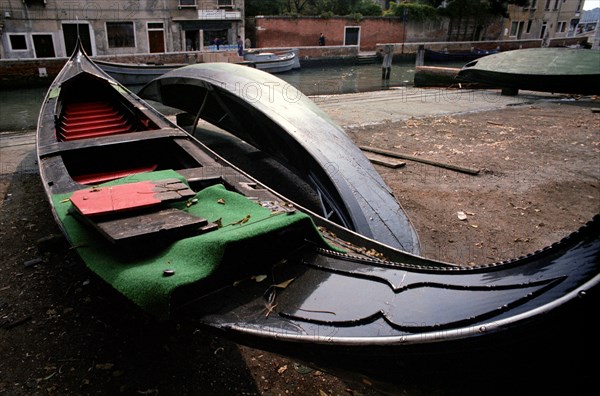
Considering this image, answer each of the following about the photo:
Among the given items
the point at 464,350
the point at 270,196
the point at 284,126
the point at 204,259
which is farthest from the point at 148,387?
the point at 284,126

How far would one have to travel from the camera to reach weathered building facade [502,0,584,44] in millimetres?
38875

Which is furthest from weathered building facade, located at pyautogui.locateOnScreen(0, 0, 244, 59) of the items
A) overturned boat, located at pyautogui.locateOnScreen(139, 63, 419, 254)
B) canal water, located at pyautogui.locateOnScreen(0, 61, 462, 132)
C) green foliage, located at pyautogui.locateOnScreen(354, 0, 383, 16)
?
overturned boat, located at pyautogui.locateOnScreen(139, 63, 419, 254)

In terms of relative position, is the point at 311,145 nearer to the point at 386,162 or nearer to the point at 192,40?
the point at 386,162

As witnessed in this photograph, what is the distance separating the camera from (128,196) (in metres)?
2.31

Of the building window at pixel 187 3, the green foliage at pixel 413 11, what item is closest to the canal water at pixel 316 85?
the green foliage at pixel 413 11

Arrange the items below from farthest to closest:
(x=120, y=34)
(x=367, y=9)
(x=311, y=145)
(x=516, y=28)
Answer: (x=516, y=28)
(x=367, y=9)
(x=120, y=34)
(x=311, y=145)

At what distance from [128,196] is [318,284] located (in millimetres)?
1161

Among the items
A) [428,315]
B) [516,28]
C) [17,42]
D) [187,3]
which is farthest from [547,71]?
[516,28]

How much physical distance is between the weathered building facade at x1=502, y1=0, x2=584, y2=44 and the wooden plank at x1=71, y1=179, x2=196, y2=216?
42836 mm

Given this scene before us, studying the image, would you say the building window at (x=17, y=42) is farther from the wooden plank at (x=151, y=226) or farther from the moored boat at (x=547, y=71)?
the wooden plank at (x=151, y=226)

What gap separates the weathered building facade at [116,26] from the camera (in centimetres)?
2145

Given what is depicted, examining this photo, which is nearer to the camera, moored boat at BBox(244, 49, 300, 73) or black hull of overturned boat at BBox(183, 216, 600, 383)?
black hull of overturned boat at BBox(183, 216, 600, 383)

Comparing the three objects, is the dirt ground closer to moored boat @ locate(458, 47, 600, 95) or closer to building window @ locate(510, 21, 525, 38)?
moored boat @ locate(458, 47, 600, 95)

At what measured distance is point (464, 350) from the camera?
1.42 meters
